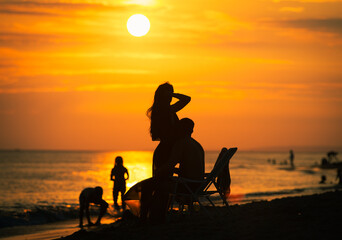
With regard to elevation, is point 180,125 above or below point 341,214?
above

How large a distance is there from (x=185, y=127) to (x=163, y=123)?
14.1 inches

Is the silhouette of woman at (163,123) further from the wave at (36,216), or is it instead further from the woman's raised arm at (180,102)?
the wave at (36,216)

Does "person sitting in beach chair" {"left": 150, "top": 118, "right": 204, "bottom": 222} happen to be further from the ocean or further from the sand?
the ocean

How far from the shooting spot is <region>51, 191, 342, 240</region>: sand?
6582 mm

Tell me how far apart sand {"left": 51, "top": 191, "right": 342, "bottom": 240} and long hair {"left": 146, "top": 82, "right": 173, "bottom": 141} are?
1516mm

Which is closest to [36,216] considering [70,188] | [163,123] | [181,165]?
[181,165]

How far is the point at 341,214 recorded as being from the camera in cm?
752

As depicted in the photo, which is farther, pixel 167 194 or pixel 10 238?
pixel 10 238

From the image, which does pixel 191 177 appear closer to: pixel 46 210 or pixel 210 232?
pixel 210 232

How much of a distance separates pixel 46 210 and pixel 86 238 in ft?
38.4

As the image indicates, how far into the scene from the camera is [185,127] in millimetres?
7973

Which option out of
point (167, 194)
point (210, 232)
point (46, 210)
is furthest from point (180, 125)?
point (46, 210)

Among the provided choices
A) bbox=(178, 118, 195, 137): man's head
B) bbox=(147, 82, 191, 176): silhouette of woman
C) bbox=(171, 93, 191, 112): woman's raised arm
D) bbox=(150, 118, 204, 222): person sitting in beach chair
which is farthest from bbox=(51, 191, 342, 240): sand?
bbox=(171, 93, 191, 112): woman's raised arm

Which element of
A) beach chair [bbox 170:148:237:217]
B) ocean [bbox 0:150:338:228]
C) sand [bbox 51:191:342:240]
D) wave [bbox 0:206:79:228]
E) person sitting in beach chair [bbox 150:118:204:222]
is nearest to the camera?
sand [bbox 51:191:342:240]
